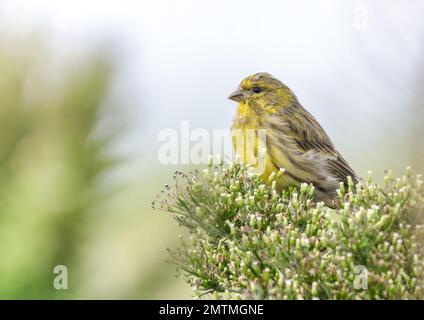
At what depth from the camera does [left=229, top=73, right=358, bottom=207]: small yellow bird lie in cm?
707

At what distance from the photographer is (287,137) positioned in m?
7.45

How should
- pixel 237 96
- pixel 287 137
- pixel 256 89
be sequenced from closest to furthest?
1. pixel 287 137
2. pixel 237 96
3. pixel 256 89

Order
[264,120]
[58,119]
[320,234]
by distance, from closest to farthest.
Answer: [320,234] < [58,119] < [264,120]

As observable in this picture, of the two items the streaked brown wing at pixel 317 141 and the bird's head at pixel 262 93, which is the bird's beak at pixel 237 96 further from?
the streaked brown wing at pixel 317 141

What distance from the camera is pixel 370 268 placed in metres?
3.72

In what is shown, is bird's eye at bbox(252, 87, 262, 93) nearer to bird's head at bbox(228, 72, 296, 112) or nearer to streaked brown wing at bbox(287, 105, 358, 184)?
bird's head at bbox(228, 72, 296, 112)

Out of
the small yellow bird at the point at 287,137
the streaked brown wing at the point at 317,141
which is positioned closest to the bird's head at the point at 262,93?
the small yellow bird at the point at 287,137

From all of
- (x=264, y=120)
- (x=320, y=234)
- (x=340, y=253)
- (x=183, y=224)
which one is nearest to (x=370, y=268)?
(x=340, y=253)

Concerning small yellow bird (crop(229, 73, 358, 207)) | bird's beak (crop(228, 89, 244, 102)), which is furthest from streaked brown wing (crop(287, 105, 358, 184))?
bird's beak (crop(228, 89, 244, 102))

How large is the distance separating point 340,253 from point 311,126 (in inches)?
161

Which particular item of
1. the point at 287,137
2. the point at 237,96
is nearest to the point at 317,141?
the point at 287,137

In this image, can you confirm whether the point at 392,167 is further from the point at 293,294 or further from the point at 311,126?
the point at 311,126

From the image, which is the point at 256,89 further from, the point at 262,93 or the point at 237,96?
the point at 237,96

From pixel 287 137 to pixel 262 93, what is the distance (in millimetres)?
599
